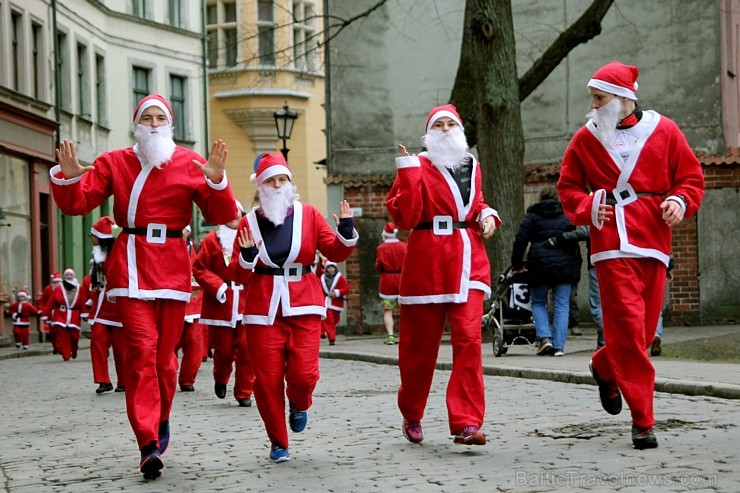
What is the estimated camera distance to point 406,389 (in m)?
9.59

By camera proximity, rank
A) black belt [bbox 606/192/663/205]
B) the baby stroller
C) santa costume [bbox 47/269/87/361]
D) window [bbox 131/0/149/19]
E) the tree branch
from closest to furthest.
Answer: black belt [bbox 606/192/663/205]
the baby stroller
the tree branch
santa costume [bbox 47/269/87/361]
window [bbox 131/0/149/19]

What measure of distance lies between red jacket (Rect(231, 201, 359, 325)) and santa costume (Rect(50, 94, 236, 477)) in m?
0.40

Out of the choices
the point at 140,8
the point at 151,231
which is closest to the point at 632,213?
the point at 151,231

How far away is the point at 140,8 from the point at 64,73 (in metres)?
7.40

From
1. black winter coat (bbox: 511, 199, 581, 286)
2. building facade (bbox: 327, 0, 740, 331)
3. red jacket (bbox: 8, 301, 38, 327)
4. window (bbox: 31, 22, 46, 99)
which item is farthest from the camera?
window (bbox: 31, 22, 46, 99)

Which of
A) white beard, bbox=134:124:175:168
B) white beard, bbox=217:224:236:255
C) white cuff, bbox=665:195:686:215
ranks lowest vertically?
white beard, bbox=217:224:236:255

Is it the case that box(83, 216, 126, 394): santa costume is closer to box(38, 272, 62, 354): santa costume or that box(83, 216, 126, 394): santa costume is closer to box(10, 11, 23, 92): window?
box(38, 272, 62, 354): santa costume

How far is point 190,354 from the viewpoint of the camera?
50.2 feet

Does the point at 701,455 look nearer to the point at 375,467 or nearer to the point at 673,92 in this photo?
the point at 375,467

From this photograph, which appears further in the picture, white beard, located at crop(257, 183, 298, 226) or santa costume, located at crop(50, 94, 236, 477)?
white beard, located at crop(257, 183, 298, 226)

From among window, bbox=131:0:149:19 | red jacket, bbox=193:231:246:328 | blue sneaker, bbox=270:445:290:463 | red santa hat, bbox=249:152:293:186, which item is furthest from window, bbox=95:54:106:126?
blue sneaker, bbox=270:445:290:463

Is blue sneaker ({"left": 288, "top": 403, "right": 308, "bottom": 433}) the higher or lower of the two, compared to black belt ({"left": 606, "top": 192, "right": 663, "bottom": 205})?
lower

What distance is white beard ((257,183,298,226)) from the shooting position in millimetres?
9445

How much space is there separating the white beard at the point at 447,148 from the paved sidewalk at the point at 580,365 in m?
3.12
